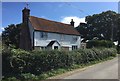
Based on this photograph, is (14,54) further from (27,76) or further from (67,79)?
(67,79)

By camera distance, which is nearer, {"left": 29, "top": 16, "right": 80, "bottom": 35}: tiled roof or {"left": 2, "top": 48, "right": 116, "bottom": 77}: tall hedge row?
{"left": 2, "top": 48, "right": 116, "bottom": 77}: tall hedge row

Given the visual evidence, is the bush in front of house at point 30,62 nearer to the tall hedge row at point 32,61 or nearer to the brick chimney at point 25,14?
the tall hedge row at point 32,61

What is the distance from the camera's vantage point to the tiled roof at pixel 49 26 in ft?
128

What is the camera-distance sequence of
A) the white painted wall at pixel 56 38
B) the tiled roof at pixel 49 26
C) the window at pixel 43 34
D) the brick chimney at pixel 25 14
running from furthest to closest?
the window at pixel 43 34 < the tiled roof at pixel 49 26 < the brick chimney at pixel 25 14 < the white painted wall at pixel 56 38

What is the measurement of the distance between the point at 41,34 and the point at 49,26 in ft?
14.4

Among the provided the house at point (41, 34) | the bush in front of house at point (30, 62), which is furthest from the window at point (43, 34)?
the bush in front of house at point (30, 62)

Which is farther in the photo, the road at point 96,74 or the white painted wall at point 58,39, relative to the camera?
the white painted wall at point 58,39

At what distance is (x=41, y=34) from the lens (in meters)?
39.1

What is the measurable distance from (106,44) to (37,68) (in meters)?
32.4

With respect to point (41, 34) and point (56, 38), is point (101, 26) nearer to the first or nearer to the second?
point (56, 38)

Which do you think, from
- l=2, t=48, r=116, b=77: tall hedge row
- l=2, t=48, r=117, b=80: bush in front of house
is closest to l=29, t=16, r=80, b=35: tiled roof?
Result: l=2, t=48, r=116, b=77: tall hedge row

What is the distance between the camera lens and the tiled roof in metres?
39.1

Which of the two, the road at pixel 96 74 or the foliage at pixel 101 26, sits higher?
the foliage at pixel 101 26

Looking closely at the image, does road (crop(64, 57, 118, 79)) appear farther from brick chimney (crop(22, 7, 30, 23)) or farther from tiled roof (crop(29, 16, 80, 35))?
brick chimney (crop(22, 7, 30, 23))
